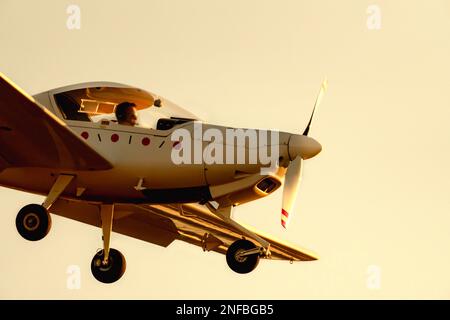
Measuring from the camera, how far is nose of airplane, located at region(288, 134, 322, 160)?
18312mm

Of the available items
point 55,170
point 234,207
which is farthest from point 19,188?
point 234,207

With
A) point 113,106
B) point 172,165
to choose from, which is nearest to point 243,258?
point 172,165

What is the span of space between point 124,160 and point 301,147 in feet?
11.5

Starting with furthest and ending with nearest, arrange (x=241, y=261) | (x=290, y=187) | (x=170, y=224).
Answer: (x=170, y=224), (x=241, y=261), (x=290, y=187)

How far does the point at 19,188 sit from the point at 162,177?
139 inches

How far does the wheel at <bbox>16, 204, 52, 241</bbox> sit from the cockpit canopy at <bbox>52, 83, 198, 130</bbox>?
1.99 metres

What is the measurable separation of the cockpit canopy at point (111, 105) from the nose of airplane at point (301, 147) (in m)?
2.19

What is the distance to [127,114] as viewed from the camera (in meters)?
19.5

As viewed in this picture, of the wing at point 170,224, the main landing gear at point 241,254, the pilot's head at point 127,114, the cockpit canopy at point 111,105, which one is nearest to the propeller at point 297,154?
the main landing gear at point 241,254

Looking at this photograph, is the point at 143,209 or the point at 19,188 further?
the point at 143,209

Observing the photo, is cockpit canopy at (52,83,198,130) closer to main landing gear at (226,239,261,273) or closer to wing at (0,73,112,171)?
wing at (0,73,112,171)

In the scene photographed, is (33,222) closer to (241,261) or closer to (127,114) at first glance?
(127,114)
